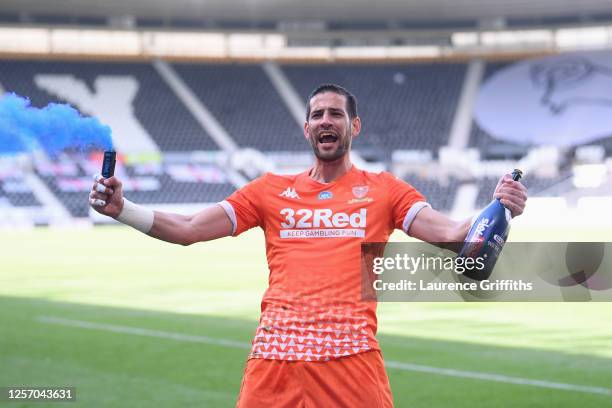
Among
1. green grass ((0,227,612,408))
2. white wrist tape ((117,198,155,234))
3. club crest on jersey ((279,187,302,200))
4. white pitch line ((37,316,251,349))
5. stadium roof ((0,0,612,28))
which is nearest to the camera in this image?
white wrist tape ((117,198,155,234))

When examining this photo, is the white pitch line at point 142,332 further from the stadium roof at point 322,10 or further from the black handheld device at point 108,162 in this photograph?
the stadium roof at point 322,10

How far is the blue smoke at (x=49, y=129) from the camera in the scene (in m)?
3.89

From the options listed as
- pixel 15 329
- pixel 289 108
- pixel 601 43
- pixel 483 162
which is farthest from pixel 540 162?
pixel 15 329

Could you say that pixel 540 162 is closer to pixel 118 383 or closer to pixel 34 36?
pixel 34 36

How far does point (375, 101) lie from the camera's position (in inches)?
1876

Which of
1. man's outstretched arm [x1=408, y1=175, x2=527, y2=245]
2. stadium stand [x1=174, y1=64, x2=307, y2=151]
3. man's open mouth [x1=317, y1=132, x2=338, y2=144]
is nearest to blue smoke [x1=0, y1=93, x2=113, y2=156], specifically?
man's open mouth [x1=317, y1=132, x2=338, y2=144]

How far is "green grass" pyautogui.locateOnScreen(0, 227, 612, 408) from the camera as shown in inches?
318

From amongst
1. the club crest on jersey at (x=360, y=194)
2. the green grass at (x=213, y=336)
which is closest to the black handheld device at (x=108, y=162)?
the club crest on jersey at (x=360, y=194)

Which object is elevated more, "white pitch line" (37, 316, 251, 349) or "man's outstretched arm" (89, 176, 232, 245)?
"white pitch line" (37, 316, 251, 349)

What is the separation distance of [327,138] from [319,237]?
455mm

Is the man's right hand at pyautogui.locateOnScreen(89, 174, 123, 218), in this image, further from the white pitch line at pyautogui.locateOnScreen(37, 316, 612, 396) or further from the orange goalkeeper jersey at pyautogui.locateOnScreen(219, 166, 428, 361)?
the white pitch line at pyautogui.locateOnScreen(37, 316, 612, 396)

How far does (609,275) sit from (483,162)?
30082 mm

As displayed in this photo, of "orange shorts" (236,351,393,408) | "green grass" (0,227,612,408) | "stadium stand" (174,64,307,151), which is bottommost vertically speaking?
"orange shorts" (236,351,393,408)

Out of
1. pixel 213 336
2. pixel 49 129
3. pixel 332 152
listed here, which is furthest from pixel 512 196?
pixel 213 336
